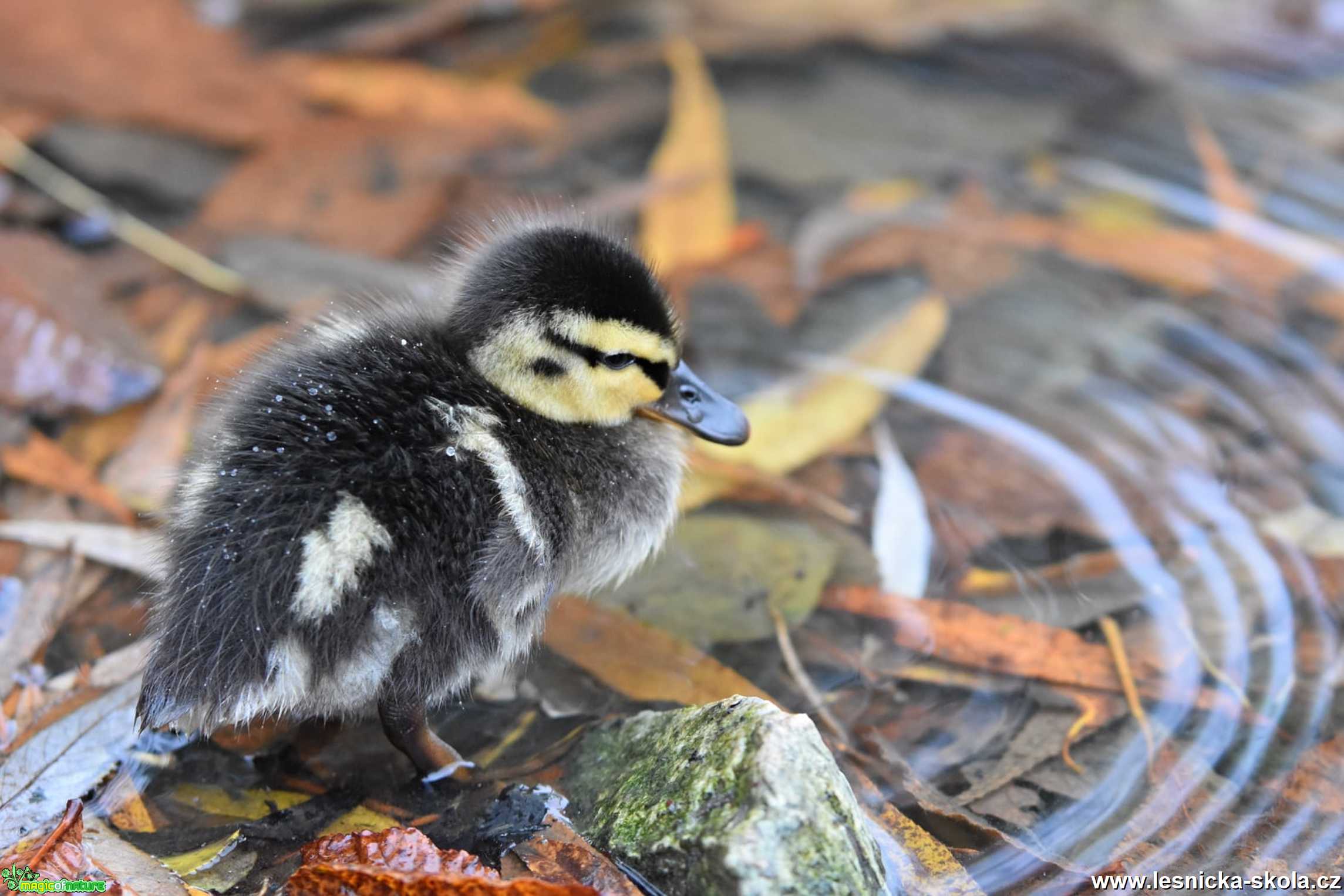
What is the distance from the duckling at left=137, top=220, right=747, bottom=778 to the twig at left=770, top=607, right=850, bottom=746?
290mm

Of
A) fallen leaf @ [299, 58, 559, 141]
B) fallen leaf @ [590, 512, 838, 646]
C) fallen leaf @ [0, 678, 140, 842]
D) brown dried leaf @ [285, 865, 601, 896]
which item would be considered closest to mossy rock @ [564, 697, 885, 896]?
brown dried leaf @ [285, 865, 601, 896]

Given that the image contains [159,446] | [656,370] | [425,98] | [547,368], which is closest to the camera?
[547,368]

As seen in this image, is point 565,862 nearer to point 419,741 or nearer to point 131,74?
point 419,741

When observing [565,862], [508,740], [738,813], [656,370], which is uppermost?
[656,370]

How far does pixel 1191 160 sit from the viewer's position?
380cm

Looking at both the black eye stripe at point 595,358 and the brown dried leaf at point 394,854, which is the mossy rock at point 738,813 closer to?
the brown dried leaf at point 394,854

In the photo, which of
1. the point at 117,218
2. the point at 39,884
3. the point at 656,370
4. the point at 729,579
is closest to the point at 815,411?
the point at 729,579

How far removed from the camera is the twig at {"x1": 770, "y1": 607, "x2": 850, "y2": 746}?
7.08 feet

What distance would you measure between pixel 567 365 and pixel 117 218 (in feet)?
6.07

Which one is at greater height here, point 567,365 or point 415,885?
point 567,365

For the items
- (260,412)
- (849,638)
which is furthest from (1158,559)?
(260,412)

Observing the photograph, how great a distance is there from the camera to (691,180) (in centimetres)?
366

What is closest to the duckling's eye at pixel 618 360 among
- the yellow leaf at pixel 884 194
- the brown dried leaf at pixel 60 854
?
the brown dried leaf at pixel 60 854

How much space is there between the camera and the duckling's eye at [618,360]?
216 cm
